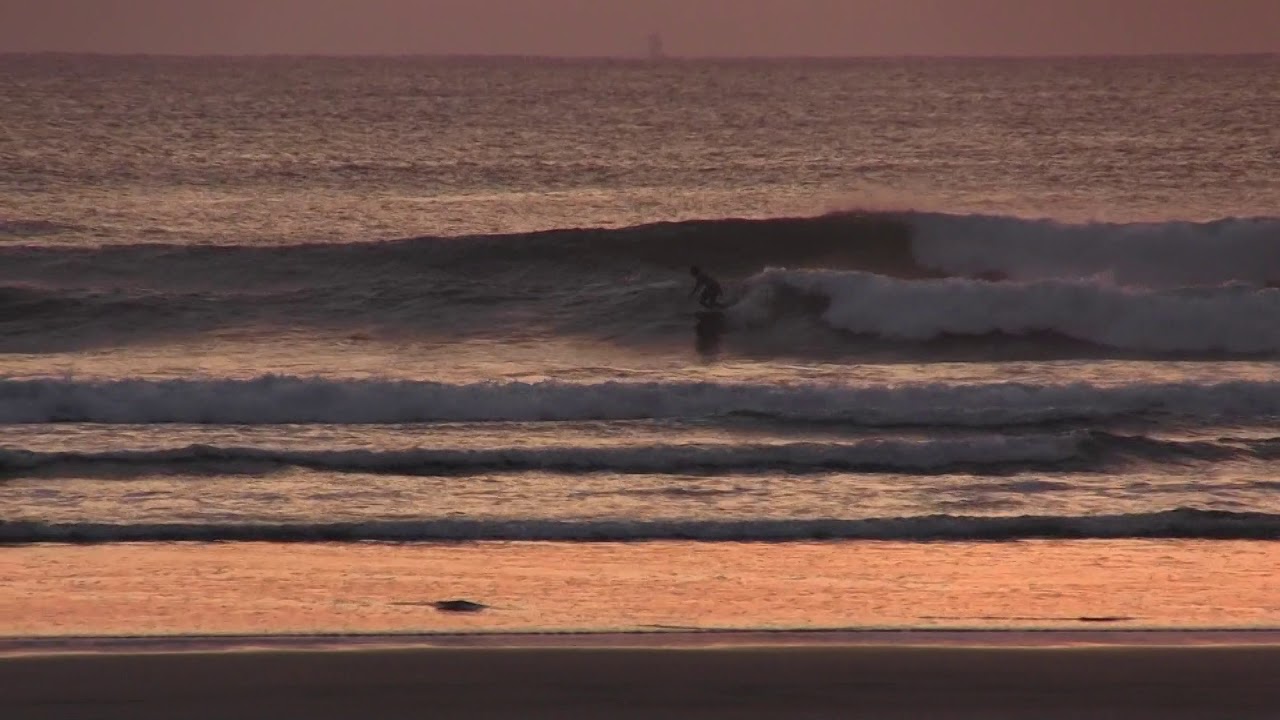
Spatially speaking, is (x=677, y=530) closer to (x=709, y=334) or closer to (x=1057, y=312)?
(x=709, y=334)

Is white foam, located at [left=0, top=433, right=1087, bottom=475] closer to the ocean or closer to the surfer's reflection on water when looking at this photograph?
the ocean

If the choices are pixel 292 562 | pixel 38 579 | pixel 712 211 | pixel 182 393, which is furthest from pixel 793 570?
pixel 712 211

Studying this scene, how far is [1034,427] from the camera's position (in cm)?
1056

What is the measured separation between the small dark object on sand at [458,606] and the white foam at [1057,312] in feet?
35.6

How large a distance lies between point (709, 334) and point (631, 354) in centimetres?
161

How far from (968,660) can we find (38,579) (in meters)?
3.51

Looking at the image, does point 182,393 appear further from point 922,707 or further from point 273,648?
point 922,707

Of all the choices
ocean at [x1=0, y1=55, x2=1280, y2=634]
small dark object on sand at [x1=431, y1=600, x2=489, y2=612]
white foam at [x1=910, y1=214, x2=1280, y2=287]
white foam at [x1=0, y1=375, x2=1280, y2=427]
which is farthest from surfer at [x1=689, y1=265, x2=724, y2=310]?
small dark object on sand at [x1=431, y1=600, x2=489, y2=612]

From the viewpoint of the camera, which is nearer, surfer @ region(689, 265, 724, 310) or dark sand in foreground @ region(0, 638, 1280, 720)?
dark sand in foreground @ region(0, 638, 1280, 720)

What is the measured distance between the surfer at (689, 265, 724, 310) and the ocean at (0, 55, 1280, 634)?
0.32 metres

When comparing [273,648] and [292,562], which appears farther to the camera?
[292,562]

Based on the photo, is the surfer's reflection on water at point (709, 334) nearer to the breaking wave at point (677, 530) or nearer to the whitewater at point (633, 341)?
the whitewater at point (633, 341)

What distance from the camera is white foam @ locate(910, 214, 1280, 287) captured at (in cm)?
2031

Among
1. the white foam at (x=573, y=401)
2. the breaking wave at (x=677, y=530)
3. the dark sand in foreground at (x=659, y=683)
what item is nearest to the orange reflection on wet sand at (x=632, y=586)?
the breaking wave at (x=677, y=530)
